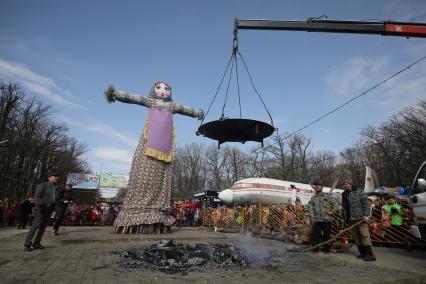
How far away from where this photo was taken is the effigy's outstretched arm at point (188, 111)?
40.2 feet

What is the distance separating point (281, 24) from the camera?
8.34 metres

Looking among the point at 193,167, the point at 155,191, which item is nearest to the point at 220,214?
the point at 155,191

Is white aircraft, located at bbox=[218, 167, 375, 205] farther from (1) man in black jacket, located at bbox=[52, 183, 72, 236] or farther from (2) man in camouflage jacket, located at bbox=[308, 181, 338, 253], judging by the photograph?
(2) man in camouflage jacket, located at bbox=[308, 181, 338, 253]

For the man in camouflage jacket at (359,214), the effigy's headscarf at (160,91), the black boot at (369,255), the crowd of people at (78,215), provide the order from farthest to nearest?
the crowd of people at (78,215)
the effigy's headscarf at (160,91)
the man in camouflage jacket at (359,214)
the black boot at (369,255)

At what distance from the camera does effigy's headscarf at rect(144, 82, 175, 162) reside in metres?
11.5

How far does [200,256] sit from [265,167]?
177 ft

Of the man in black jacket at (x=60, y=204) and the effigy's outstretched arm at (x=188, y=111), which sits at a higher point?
the effigy's outstretched arm at (x=188, y=111)

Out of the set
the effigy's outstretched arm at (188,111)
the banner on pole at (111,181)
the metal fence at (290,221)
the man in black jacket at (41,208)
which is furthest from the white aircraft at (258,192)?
the banner on pole at (111,181)

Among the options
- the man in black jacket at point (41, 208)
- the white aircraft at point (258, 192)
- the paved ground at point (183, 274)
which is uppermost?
the white aircraft at point (258, 192)

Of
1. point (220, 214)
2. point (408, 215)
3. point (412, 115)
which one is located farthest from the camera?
point (412, 115)

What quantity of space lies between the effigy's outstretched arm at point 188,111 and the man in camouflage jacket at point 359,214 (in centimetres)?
696

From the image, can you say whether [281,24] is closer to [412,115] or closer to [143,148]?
[143,148]

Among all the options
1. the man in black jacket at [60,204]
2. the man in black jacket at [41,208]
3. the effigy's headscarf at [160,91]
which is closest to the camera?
the man in black jacket at [41,208]

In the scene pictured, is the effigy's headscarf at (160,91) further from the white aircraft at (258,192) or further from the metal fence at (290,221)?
the white aircraft at (258,192)
